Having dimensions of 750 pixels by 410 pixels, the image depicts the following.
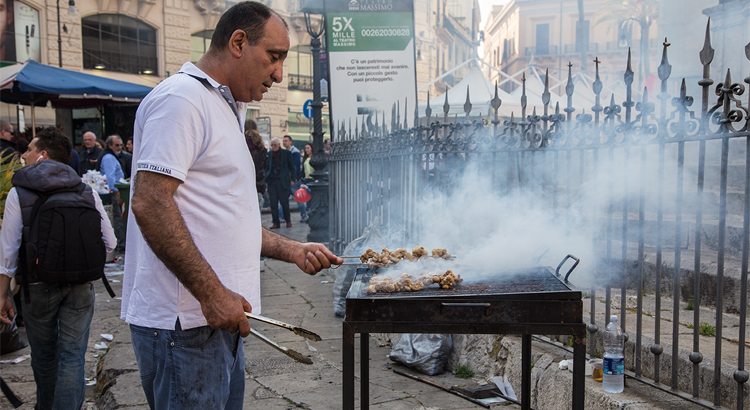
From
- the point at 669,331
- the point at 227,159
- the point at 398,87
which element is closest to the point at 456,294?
the point at 227,159

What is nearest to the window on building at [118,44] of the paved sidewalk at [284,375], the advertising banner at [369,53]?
the advertising banner at [369,53]

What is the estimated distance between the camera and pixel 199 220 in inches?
74.1

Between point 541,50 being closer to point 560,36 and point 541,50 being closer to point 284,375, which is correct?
point 560,36

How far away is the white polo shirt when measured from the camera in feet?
5.80

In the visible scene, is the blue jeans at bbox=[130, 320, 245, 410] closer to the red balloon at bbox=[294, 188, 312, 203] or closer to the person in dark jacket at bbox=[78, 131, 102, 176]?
the red balloon at bbox=[294, 188, 312, 203]

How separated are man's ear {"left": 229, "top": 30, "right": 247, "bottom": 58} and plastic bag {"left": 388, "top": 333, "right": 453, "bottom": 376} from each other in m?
3.04

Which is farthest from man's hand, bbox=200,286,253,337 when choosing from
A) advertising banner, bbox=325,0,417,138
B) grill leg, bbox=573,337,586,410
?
advertising banner, bbox=325,0,417,138

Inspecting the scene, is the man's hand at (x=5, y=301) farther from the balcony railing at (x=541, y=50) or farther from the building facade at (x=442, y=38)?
the balcony railing at (x=541, y=50)

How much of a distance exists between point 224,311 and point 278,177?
10604 mm

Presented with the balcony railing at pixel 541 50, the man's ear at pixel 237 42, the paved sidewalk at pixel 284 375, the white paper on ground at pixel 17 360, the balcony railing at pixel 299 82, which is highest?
the balcony railing at pixel 541 50

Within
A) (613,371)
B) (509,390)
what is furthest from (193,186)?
(509,390)

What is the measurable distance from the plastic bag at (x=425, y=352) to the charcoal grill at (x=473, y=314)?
2.03 m

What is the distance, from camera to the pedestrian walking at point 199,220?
1.74 metres

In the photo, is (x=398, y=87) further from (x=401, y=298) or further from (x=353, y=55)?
(x=401, y=298)
